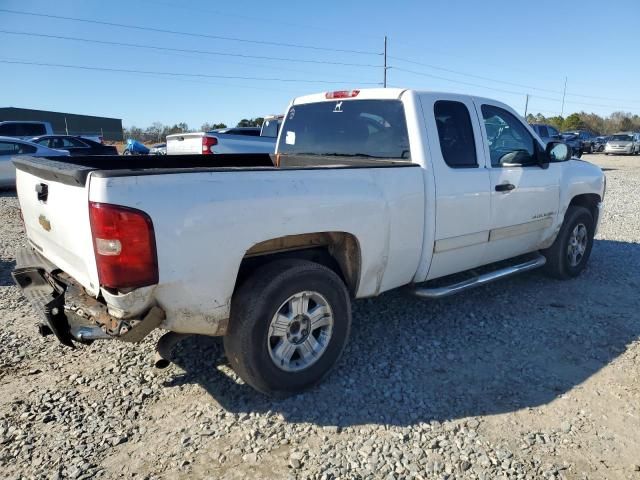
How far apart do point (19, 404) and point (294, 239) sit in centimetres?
203

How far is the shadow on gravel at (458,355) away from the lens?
3070 millimetres

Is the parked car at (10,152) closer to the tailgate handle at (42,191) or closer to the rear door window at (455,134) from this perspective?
the tailgate handle at (42,191)

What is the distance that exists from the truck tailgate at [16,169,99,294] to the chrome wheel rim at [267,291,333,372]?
1108 millimetres

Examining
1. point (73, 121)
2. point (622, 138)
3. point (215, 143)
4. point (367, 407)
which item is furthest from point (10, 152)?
point (73, 121)

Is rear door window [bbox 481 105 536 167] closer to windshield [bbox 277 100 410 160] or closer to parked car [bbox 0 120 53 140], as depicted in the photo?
windshield [bbox 277 100 410 160]

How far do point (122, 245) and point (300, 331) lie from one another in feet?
4.28

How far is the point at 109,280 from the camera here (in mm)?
2389

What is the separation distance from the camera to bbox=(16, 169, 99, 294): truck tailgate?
97.3 inches

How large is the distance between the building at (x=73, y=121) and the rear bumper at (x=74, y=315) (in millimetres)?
46184

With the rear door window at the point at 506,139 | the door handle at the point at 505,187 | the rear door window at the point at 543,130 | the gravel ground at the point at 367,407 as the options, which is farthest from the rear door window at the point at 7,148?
the rear door window at the point at 543,130

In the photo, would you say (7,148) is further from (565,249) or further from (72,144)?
(565,249)

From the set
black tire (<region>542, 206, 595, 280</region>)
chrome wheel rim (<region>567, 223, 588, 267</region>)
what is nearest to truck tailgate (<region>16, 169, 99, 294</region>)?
black tire (<region>542, 206, 595, 280</region>)

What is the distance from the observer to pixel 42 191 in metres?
2.95

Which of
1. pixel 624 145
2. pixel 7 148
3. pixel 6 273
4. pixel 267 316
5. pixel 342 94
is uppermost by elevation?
pixel 342 94
